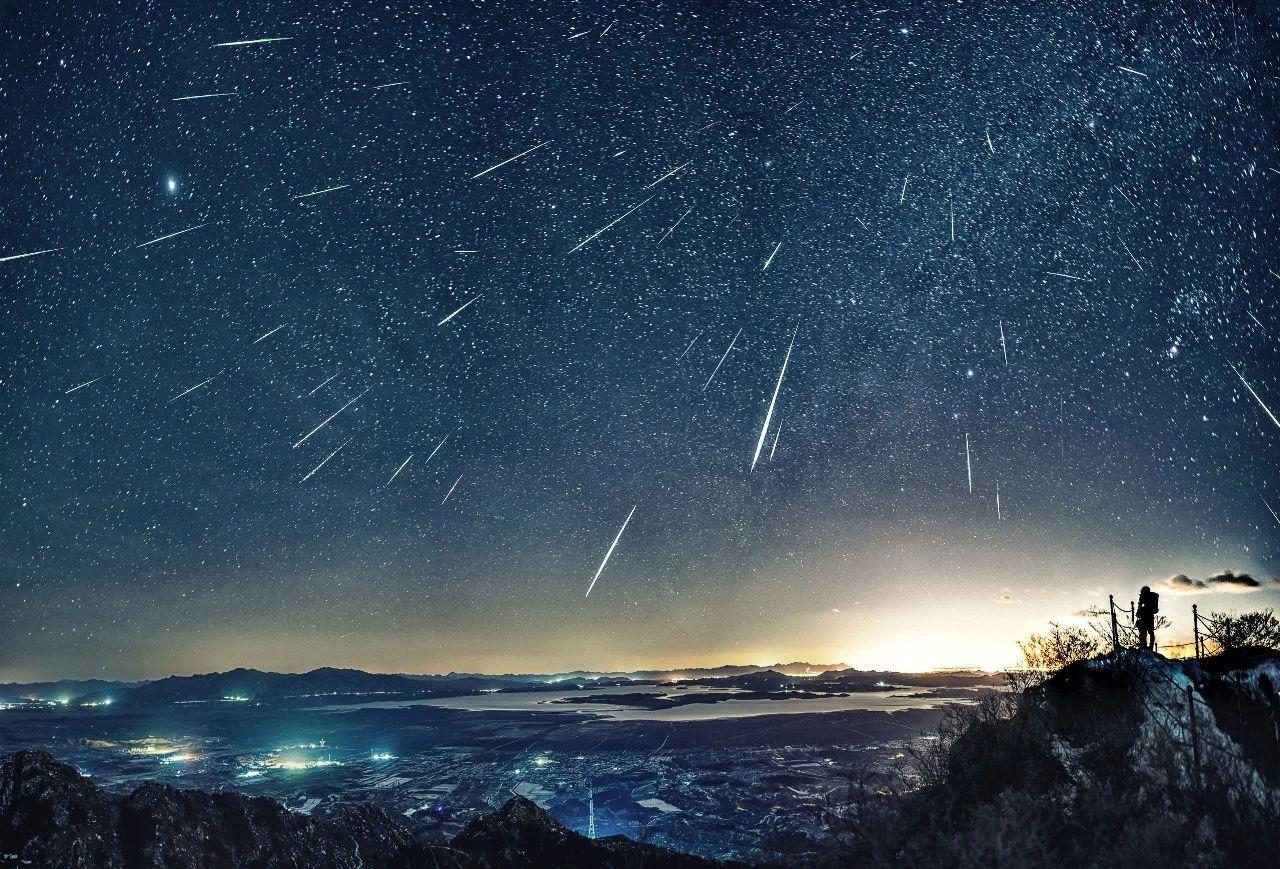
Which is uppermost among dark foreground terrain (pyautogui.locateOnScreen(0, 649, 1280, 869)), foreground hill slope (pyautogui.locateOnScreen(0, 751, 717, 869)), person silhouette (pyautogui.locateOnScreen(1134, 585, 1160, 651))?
person silhouette (pyautogui.locateOnScreen(1134, 585, 1160, 651))

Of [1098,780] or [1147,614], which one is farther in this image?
[1147,614]

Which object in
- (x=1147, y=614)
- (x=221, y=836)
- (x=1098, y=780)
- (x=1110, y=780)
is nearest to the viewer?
(x=1110, y=780)

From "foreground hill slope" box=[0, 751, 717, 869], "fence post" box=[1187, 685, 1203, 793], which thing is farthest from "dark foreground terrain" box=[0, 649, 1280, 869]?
"foreground hill slope" box=[0, 751, 717, 869]

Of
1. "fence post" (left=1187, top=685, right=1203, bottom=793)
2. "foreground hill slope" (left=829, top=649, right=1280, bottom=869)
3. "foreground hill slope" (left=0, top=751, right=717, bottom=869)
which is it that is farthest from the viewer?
"foreground hill slope" (left=0, top=751, right=717, bottom=869)

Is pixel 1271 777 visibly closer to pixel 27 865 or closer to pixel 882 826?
pixel 882 826

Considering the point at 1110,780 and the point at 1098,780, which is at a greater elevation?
the point at 1110,780

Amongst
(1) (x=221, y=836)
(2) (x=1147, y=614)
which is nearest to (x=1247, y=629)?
(2) (x=1147, y=614)

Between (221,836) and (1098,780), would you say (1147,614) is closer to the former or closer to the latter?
(1098,780)

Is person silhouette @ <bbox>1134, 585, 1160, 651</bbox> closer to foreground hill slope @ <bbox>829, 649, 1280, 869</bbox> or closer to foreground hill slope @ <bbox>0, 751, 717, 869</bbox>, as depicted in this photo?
foreground hill slope @ <bbox>829, 649, 1280, 869</bbox>
